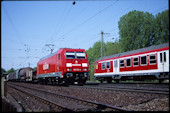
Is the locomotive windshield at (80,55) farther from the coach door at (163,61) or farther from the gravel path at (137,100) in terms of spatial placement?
the gravel path at (137,100)

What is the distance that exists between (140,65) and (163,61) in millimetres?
2928

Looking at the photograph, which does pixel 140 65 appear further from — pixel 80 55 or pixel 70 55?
pixel 70 55

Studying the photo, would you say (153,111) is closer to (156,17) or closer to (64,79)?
(64,79)

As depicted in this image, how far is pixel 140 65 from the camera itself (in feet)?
63.7

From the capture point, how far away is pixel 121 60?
22.5m

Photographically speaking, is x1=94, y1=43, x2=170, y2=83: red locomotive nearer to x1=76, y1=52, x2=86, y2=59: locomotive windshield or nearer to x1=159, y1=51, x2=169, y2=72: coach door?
x1=159, y1=51, x2=169, y2=72: coach door

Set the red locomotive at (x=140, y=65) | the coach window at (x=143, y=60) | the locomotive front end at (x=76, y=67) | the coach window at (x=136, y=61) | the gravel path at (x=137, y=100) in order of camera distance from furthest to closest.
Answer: the coach window at (x=136, y=61) < the locomotive front end at (x=76, y=67) < the coach window at (x=143, y=60) < the red locomotive at (x=140, y=65) < the gravel path at (x=137, y=100)

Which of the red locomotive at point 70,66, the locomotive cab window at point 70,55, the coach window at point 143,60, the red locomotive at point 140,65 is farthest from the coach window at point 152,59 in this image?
the locomotive cab window at point 70,55

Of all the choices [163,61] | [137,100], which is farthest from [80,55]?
[137,100]

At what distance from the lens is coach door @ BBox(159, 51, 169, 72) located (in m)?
16.5

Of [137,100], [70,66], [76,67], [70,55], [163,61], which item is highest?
[70,55]

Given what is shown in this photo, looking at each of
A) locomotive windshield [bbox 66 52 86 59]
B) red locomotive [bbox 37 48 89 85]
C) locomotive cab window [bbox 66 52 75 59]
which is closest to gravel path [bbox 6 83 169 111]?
red locomotive [bbox 37 48 89 85]

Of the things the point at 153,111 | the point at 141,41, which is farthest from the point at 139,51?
the point at 141,41

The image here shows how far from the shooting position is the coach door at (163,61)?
1650 cm
